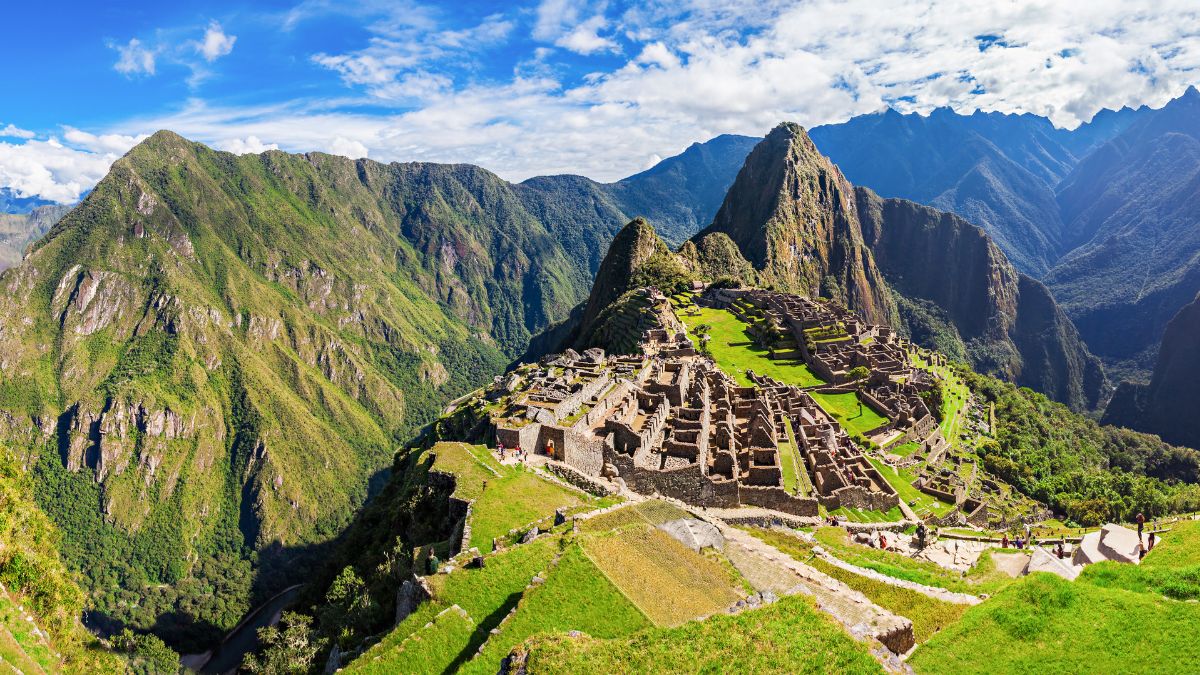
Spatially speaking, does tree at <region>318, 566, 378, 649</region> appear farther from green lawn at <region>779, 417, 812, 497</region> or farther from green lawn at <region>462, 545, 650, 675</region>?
green lawn at <region>779, 417, 812, 497</region>

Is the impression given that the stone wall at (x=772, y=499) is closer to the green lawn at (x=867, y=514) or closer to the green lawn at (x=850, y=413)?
the green lawn at (x=867, y=514)

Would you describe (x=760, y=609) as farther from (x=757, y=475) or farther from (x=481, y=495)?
(x=757, y=475)

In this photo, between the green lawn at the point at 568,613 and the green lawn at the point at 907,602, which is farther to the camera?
the green lawn at the point at 907,602

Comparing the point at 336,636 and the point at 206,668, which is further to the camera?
the point at 206,668

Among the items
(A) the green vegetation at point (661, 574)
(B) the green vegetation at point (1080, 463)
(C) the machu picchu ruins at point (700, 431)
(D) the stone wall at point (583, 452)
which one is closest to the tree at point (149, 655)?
(C) the machu picchu ruins at point (700, 431)

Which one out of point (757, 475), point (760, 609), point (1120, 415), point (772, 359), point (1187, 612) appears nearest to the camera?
point (1187, 612)

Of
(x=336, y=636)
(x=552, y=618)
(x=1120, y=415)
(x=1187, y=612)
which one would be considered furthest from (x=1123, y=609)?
(x=1120, y=415)
